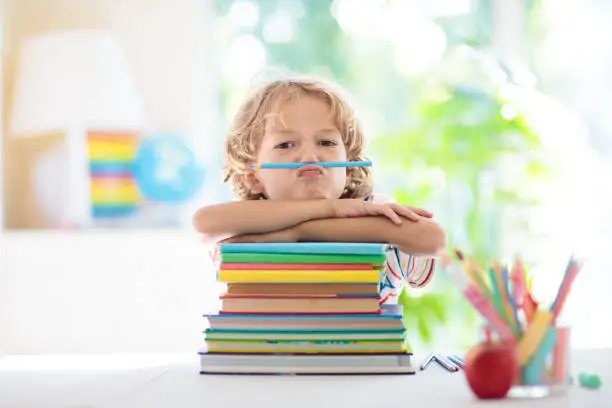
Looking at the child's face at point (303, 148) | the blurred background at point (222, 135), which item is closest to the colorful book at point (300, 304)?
the child's face at point (303, 148)

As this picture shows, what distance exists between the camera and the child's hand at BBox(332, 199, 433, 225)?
1164 mm

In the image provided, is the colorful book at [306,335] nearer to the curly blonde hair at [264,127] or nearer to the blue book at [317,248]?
A: the blue book at [317,248]

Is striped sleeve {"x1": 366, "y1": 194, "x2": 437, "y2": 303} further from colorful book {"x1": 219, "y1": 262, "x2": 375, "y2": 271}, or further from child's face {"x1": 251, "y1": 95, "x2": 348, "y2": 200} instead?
colorful book {"x1": 219, "y1": 262, "x2": 375, "y2": 271}

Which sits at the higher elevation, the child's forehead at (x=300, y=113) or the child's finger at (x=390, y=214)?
the child's forehead at (x=300, y=113)

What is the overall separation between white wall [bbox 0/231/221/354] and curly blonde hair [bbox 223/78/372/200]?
151 cm

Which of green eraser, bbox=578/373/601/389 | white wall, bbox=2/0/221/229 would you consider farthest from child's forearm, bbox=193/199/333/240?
white wall, bbox=2/0/221/229

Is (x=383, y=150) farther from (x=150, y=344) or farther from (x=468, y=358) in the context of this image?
(x=468, y=358)

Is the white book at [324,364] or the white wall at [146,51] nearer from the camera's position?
the white book at [324,364]

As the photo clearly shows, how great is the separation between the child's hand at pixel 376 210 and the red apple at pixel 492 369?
0.28 meters

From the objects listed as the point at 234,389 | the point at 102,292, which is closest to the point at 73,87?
the point at 102,292

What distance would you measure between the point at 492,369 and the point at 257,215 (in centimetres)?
43

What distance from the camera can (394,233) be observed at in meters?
1.15

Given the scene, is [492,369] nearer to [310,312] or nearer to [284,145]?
[310,312]

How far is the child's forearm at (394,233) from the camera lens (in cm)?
114
